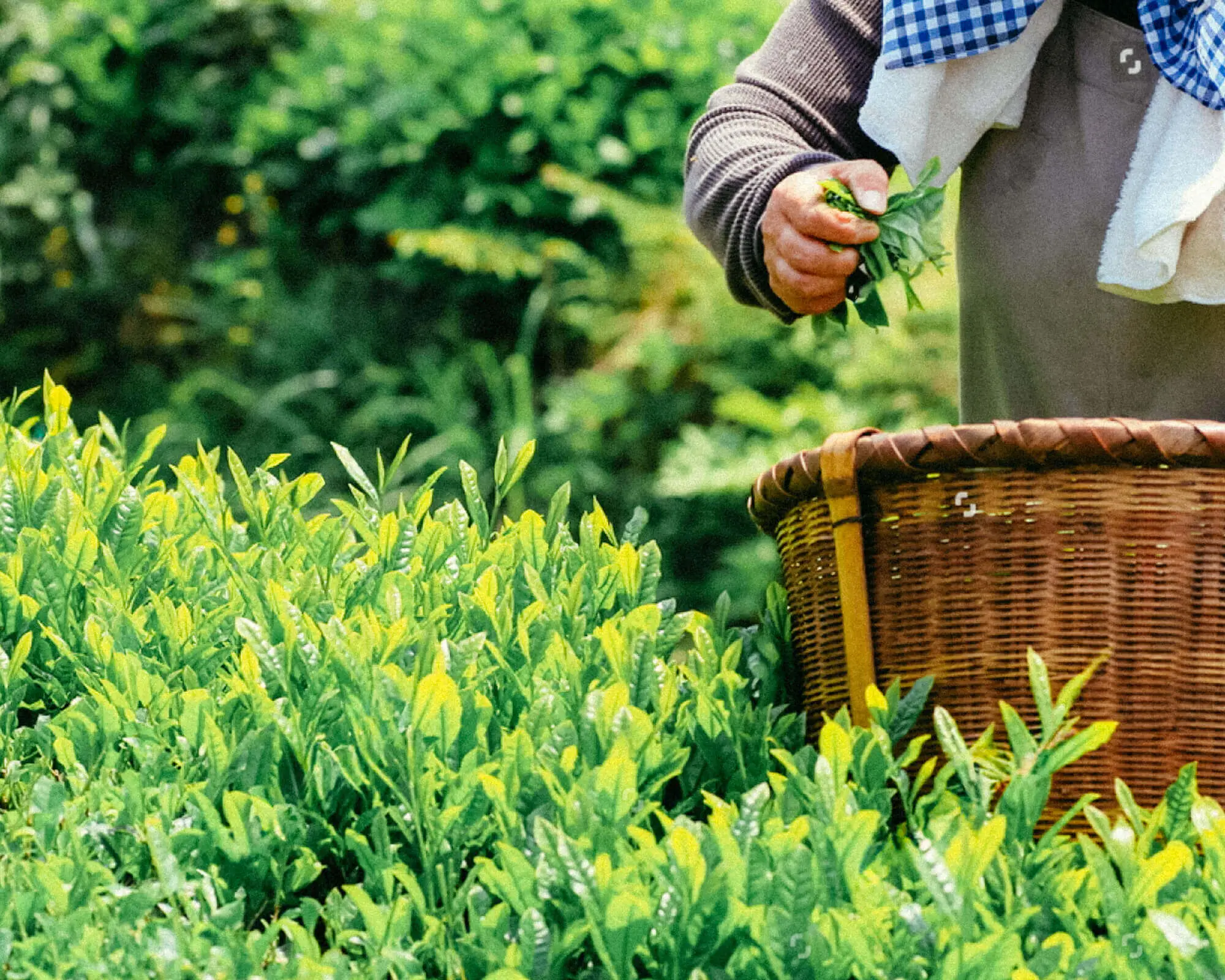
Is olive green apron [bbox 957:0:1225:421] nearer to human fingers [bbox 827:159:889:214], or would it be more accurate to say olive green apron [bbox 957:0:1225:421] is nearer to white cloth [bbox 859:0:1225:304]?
white cloth [bbox 859:0:1225:304]

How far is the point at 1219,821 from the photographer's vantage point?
153 cm

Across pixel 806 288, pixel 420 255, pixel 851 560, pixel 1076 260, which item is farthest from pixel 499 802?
pixel 420 255

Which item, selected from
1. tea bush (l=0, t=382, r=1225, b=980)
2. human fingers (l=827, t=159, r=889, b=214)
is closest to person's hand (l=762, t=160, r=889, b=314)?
human fingers (l=827, t=159, r=889, b=214)

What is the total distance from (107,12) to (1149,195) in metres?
5.56

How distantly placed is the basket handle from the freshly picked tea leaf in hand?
284 millimetres

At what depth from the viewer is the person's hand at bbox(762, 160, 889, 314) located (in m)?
1.93

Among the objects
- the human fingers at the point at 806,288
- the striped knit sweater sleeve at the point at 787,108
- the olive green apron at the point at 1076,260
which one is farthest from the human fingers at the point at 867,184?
the olive green apron at the point at 1076,260

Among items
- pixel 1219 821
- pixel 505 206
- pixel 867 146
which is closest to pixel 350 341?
pixel 505 206

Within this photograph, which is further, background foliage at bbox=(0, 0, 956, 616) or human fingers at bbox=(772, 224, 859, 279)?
background foliage at bbox=(0, 0, 956, 616)

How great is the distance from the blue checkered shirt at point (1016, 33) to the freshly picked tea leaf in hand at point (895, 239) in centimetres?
21

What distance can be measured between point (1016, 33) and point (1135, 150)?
229 millimetres

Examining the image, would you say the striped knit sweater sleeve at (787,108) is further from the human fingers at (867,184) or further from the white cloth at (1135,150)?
the human fingers at (867,184)

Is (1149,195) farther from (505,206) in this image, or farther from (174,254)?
(174,254)

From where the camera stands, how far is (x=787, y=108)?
2.34 m
